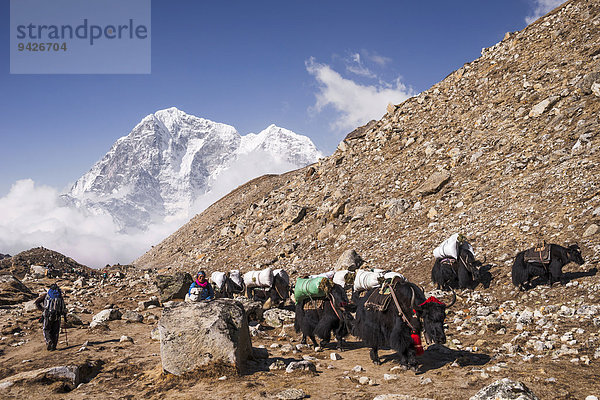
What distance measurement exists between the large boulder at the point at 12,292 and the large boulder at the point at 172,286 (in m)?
6.35

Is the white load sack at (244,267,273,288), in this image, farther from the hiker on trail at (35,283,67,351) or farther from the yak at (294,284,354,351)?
the hiker on trail at (35,283,67,351)

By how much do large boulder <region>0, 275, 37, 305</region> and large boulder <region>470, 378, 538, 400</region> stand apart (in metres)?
18.1

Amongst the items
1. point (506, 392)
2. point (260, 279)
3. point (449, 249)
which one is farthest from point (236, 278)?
point (506, 392)

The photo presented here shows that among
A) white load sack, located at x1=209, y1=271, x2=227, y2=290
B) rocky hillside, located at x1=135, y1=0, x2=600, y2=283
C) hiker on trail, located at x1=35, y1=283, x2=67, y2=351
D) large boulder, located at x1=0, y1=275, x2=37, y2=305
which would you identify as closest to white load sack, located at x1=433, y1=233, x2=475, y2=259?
rocky hillside, located at x1=135, y1=0, x2=600, y2=283

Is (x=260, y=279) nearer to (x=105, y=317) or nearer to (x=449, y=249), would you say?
(x=105, y=317)

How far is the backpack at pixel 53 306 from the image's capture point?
8691mm

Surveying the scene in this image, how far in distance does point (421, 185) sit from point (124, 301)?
14073 millimetres

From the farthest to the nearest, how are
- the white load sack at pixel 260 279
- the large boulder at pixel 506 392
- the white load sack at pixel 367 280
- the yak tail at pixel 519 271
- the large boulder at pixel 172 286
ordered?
the large boulder at pixel 172 286
the white load sack at pixel 260 279
the yak tail at pixel 519 271
the white load sack at pixel 367 280
the large boulder at pixel 506 392

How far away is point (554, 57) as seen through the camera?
19.4 m

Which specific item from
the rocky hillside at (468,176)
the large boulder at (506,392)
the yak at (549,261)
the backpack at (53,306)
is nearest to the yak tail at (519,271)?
the yak at (549,261)

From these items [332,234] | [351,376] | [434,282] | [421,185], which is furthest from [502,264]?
[332,234]

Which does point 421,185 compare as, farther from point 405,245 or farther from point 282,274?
point 282,274

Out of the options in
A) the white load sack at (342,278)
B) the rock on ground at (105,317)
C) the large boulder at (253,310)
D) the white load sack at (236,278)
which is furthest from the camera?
the white load sack at (236,278)

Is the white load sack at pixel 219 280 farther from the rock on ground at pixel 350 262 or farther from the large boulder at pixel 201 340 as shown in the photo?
the large boulder at pixel 201 340
